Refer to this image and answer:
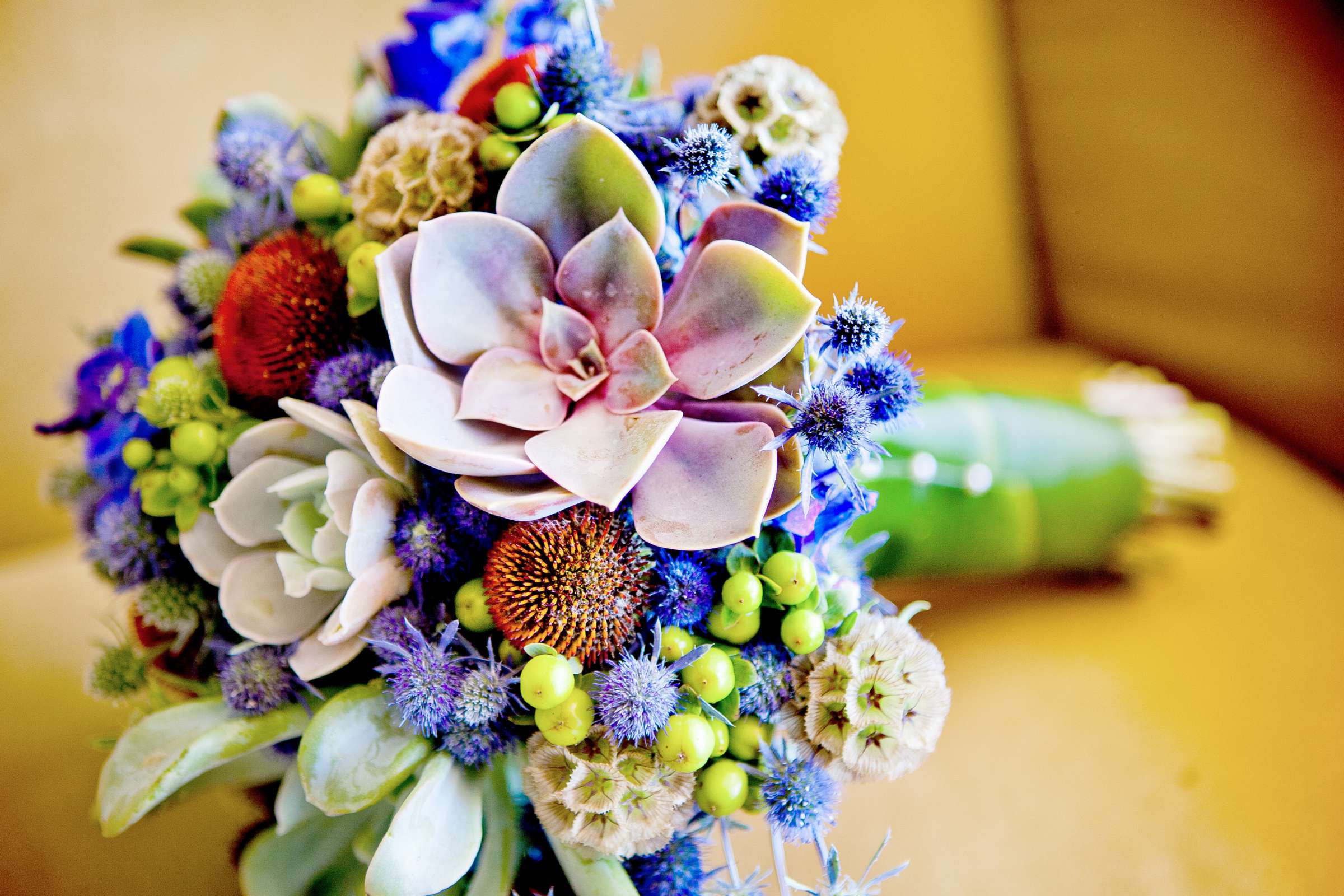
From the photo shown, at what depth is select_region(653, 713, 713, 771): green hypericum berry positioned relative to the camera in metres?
0.37

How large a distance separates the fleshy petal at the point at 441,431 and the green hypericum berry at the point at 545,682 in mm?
92

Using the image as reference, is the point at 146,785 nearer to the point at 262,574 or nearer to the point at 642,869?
the point at 262,574

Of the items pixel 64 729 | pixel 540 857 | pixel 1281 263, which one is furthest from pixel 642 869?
pixel 1281 263

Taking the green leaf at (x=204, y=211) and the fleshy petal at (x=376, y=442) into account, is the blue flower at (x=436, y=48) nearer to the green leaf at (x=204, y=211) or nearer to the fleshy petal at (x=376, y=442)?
the green leaf at (x=204, y=211)

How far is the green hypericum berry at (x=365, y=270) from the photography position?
1.40 feet

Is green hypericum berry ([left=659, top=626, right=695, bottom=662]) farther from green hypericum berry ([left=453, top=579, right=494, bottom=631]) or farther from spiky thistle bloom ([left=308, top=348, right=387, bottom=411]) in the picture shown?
spiky thistle bloom ([left=308, top=348, right=387, bottom=411])

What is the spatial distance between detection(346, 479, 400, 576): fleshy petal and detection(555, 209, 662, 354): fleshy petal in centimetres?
14

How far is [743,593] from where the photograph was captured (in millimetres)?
385

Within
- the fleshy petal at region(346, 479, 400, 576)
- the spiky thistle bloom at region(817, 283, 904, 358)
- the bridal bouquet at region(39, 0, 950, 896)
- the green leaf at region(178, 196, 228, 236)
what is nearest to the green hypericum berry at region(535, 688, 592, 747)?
the bridal bouquet at region(39, 0, 950, 896)

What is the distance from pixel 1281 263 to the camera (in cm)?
79

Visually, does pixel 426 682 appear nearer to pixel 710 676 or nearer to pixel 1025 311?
pixel 710 676

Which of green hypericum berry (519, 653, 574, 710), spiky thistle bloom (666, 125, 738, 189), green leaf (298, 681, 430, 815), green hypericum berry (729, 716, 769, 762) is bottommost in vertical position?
green hypericum berry (729, 716, 769, 762)

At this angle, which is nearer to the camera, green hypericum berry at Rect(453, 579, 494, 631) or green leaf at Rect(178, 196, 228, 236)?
green hypericum berry at Rect(453, 579, 494, 631)

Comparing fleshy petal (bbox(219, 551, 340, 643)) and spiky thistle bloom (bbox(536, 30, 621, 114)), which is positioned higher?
spiky thistle bloom (bbox(536, 30, 621, 114))
